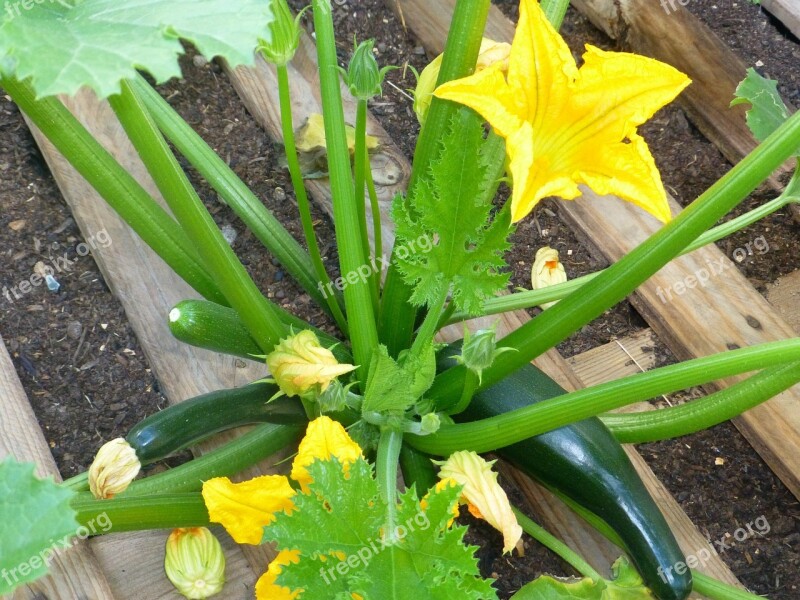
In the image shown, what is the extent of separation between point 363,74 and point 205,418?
1.86ft

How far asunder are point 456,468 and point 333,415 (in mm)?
241

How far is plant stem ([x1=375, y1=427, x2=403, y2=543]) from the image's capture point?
1055 millimetres

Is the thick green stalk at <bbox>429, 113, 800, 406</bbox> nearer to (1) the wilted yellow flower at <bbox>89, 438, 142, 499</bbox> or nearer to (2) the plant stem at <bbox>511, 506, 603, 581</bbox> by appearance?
(2) the plant stem at <bbox>511, 506, 603, 581</bbox>

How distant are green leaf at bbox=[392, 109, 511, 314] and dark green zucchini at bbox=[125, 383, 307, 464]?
335 millimetres

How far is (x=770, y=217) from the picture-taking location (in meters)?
1.83

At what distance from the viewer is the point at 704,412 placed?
1.27m

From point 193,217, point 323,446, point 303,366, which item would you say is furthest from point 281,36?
point 323,446

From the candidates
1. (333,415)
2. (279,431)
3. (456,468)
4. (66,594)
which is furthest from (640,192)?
(66,594)

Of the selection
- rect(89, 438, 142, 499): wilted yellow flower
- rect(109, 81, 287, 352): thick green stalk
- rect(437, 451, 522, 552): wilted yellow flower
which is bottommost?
rect(89, 438, 142, 499): wilted yellow flower

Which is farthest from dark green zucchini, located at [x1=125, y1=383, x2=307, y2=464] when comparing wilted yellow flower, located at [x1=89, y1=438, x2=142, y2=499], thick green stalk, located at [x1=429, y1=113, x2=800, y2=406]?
thick green stalk, located at [x1=429, y1=113, x2=800, y2=406]

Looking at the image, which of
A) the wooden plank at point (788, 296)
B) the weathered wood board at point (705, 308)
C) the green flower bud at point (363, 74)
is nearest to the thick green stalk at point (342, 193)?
the green flower bud at point (363, 74)

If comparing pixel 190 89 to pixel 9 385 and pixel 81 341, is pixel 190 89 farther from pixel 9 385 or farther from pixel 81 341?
pixel 9 385

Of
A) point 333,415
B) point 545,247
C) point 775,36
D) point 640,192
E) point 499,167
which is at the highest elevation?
point 775,36

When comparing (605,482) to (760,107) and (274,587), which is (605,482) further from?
(760,107)
